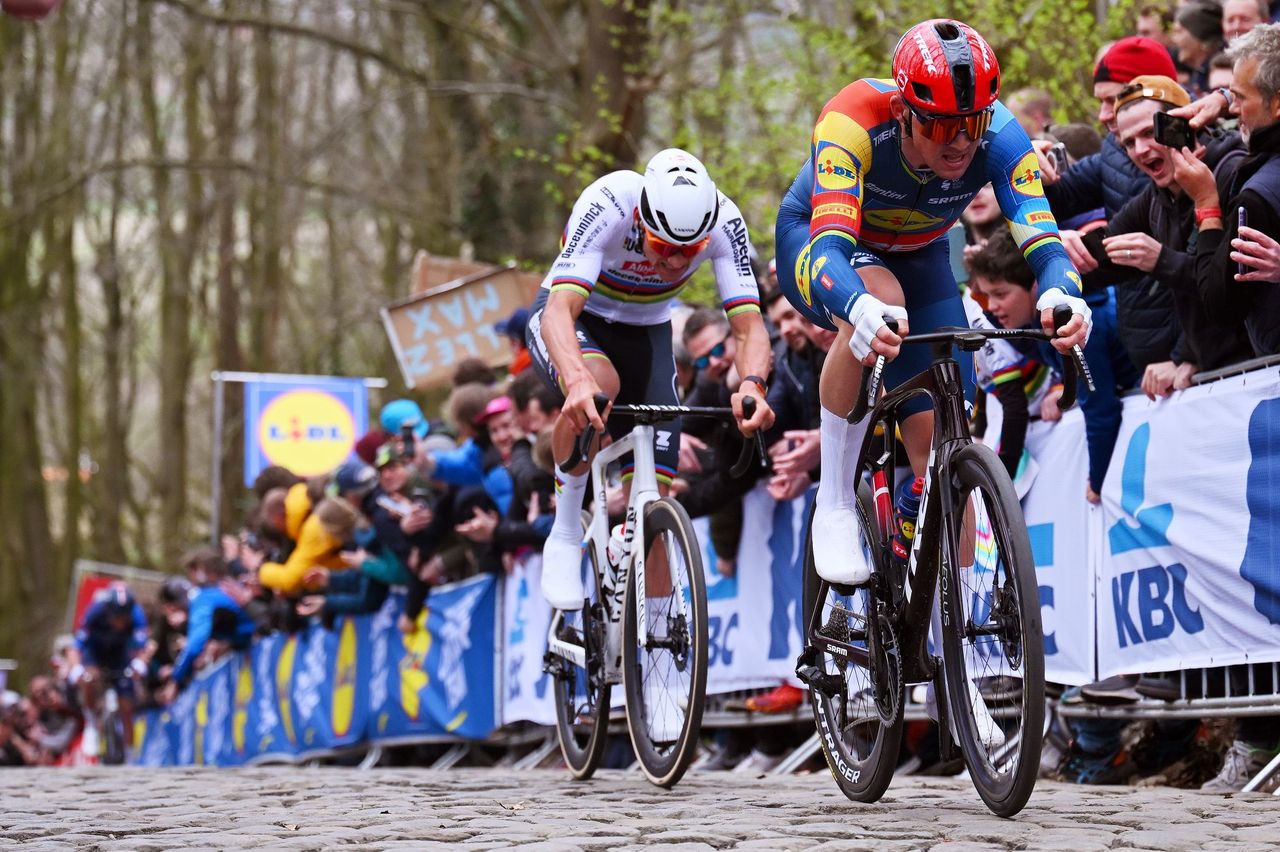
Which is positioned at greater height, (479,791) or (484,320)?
(484,320)

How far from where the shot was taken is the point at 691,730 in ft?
22.1

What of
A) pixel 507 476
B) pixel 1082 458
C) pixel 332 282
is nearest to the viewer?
pixel 1082 458

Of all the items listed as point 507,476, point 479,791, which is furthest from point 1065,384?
point 507,476

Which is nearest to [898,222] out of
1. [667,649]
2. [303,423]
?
[667,649]

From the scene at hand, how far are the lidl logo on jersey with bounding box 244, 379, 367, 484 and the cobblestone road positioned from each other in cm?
1320

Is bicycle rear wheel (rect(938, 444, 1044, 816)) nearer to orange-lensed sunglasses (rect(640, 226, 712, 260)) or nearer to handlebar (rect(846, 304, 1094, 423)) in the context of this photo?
handlebar (rect(846, 304, 1094, 423))

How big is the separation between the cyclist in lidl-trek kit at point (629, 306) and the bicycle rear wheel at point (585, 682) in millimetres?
117

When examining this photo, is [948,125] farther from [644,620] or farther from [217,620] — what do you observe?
[217,620]

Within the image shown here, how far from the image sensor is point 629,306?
7.77 metres

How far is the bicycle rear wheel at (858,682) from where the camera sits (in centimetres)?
583

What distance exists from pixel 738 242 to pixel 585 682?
2.03m

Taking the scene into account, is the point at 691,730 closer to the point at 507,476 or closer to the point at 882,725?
the point at 882,725

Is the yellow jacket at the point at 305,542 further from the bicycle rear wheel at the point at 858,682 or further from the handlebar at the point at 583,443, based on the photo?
the bicycle rear wheel at the point at 858,682

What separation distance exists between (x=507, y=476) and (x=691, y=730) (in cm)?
503
